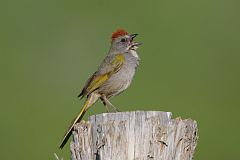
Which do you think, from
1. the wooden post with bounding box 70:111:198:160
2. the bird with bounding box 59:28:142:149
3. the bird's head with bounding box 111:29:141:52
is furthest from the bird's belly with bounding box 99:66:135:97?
the wooden post with bounding box 70:111:198:160

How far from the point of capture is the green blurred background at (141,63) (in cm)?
1733

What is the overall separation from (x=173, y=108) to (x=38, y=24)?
23.5ft

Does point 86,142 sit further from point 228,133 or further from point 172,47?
point 172,47

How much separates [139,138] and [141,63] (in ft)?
41.7

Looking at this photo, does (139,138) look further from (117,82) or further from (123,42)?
(123,42)

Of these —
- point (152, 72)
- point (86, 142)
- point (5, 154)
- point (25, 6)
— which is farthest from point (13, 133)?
point (86, 142)

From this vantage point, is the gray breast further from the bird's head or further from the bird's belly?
the bird's head

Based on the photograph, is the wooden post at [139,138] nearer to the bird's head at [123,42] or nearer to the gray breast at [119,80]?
the gray breast at [119,80]

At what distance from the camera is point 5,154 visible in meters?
16.1

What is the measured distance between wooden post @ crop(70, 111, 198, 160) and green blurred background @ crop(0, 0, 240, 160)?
684 cm

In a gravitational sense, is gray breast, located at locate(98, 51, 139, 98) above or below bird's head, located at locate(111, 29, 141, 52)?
below

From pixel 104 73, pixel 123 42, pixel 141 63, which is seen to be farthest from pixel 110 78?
pixel 141 63

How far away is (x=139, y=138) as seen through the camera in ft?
24.4

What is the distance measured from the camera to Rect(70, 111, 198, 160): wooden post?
293 inches
